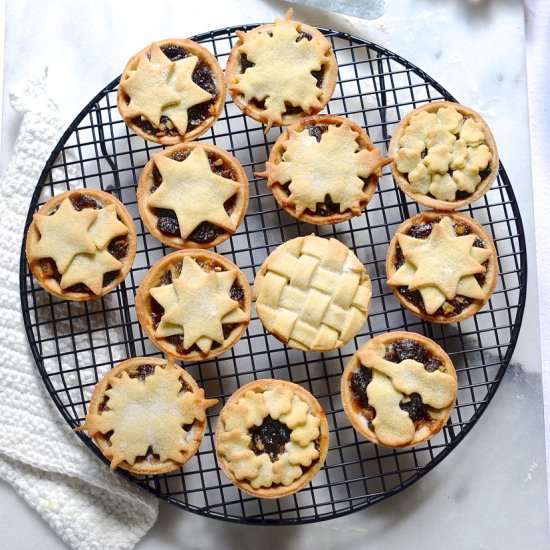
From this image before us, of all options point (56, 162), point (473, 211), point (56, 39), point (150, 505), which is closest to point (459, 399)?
point (473, 211)

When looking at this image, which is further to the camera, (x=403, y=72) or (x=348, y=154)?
(x=403, y=72)

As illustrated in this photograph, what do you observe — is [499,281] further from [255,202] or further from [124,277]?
[124,277]

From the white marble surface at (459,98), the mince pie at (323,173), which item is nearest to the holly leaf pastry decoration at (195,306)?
the mince pie at (323,173)

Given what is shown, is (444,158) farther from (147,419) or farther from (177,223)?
(147,419)

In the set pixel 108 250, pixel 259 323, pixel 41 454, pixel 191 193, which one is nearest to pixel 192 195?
pixel 191 193

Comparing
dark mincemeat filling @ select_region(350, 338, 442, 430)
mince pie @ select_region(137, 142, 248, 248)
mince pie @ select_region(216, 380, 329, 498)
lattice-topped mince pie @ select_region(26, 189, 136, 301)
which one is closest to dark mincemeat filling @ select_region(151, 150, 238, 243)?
mince pie @ select_region(137, 142, 248, 248)

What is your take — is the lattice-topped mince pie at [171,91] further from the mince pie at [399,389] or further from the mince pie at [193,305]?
the mince pie at [399,389]
